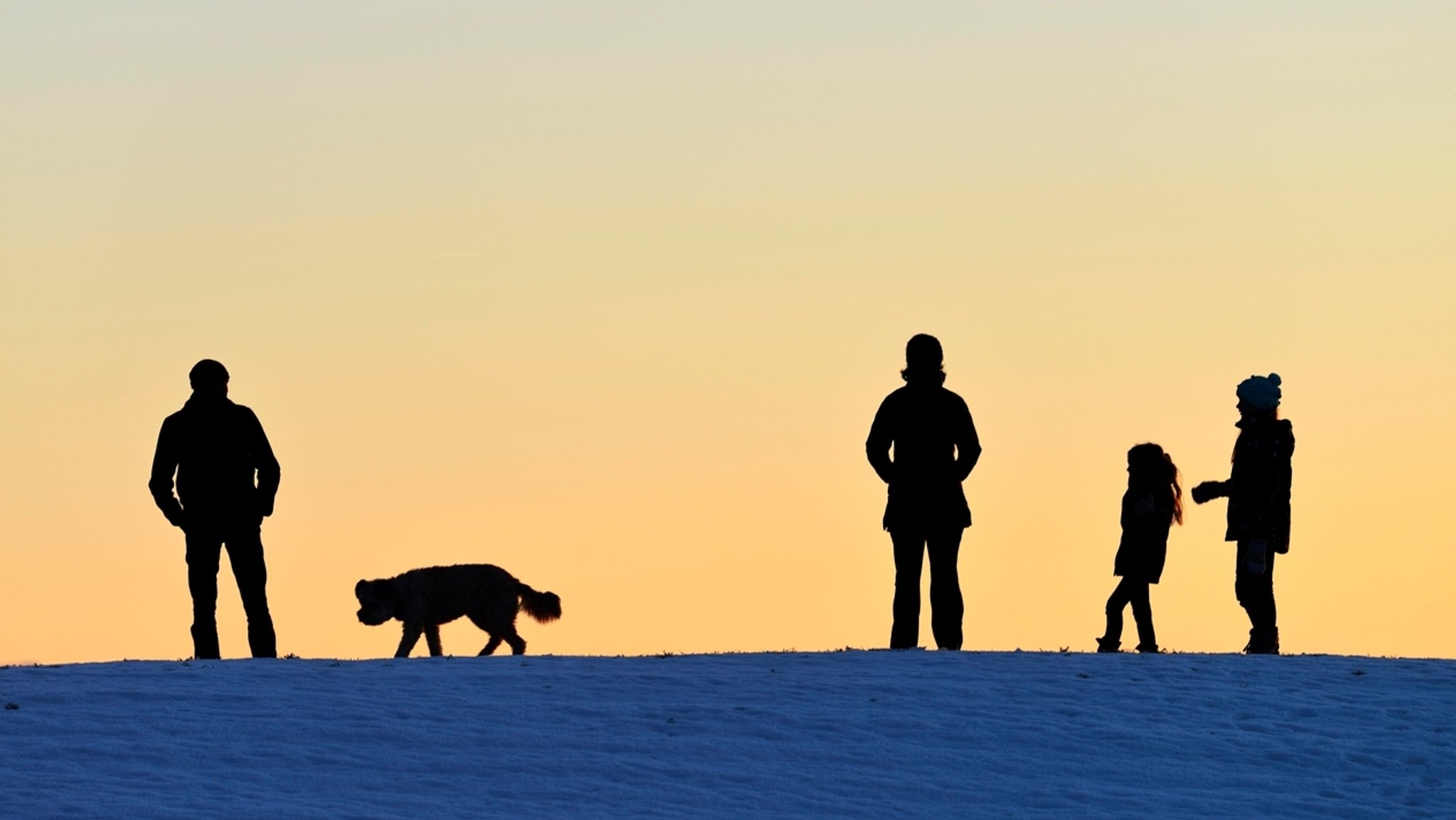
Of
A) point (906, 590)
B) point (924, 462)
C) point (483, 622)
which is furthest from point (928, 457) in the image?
point (483, 622)

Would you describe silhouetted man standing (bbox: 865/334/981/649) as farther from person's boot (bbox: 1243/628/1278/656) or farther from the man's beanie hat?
the man's beanie hat

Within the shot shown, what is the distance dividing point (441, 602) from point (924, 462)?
7475mm

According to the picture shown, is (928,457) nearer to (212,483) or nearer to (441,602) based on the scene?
(212,483)

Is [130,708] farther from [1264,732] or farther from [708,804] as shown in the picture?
[1264,732]

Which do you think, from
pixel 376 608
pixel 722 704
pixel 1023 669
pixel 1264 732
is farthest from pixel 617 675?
pixel 376 608

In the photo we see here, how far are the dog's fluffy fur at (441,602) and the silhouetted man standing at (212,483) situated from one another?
5683 mm

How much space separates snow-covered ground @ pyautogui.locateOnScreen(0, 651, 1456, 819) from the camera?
34.9ft

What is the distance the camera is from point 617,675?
537 inches

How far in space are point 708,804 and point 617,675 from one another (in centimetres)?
315

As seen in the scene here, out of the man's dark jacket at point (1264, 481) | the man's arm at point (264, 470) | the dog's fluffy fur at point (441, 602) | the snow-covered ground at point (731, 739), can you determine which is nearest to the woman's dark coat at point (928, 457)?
the snow-covered ground at point (731, 739)

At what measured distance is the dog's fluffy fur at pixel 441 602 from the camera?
20734mm

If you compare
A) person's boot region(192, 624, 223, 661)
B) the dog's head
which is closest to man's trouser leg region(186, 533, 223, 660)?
person's boot region(192, 624, 223, 661)

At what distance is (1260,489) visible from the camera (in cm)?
1497

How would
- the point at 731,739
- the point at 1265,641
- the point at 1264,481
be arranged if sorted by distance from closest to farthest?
the point at 731,739 → the point at 1264,481 → the point at 1265,641
